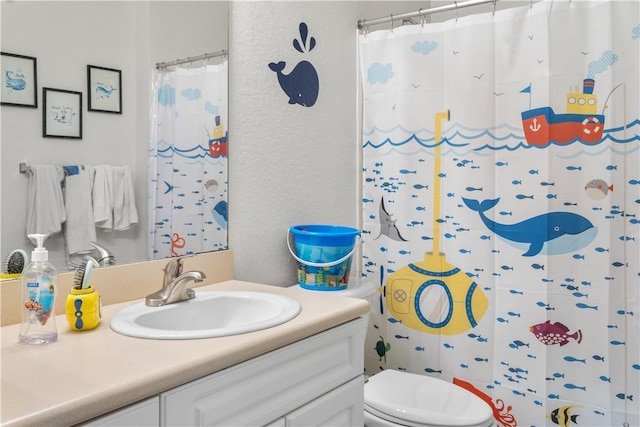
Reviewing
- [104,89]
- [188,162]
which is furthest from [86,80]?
[188,162]

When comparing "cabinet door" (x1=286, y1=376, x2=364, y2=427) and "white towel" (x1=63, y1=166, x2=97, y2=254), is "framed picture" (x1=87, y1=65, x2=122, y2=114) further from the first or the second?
"cabinet door" (x1=286, y1=376, x2=364, y2=427)

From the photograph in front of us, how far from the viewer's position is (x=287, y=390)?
1.23 meters

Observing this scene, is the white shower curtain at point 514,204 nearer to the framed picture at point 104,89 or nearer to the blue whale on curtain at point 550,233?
the blue whale on curtain at point 550,233

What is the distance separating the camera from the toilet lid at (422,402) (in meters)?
1.67

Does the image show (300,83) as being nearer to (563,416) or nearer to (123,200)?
(123,200)

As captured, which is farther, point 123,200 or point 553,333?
point 553,333

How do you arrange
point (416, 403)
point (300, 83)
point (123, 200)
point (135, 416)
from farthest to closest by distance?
point (300, 83) < point (416, 403) < point (123, 200) < point (135, 416)

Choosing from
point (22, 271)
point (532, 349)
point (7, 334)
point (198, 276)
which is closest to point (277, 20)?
point (198, 276)

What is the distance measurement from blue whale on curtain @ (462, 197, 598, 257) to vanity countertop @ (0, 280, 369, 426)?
3.47 ft

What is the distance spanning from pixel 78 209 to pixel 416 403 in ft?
4.28

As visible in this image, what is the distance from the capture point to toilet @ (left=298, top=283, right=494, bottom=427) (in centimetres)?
167

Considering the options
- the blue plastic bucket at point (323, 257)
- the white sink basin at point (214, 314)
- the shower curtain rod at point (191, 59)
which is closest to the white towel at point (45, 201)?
the white sink basin at point (214, 314)

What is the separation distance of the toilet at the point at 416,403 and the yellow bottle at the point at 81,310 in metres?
0.95

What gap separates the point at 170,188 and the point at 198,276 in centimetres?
32
